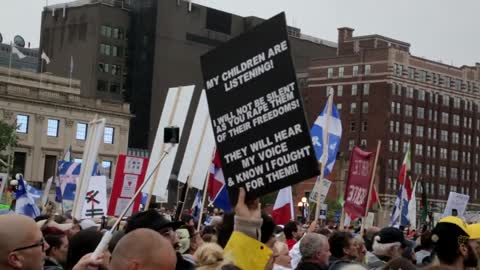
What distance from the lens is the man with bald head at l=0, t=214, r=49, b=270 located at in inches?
180

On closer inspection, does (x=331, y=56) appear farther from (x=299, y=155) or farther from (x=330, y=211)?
(x=299, y=155)

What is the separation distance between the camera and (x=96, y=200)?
18.3 m

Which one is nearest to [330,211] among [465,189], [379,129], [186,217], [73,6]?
[379,129]

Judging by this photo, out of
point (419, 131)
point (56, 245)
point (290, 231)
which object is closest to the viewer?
point (56, 245)

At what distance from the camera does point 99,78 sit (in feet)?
333

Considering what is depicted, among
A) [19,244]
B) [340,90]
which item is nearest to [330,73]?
[340,90]

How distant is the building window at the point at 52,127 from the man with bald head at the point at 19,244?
243 ft

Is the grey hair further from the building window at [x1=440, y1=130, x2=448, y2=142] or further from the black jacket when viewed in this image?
the building window at [x1=440, y1=130, x2=448, y2=142]

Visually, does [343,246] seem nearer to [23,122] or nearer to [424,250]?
[424,250]

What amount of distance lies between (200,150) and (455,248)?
8.96m

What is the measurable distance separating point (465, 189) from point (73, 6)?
60.3m

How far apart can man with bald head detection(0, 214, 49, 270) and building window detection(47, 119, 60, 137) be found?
243 ft

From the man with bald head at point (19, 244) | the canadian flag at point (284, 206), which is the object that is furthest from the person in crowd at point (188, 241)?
the man with bald head at point (19, 244)

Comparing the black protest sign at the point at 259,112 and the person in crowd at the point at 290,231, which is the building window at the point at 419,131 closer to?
the person in crowd at the point at 290,231
